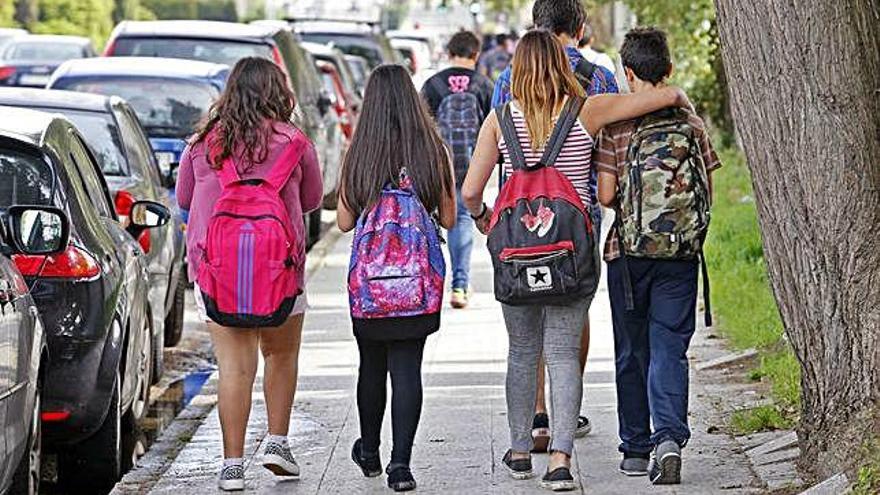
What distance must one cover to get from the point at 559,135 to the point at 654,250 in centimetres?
56

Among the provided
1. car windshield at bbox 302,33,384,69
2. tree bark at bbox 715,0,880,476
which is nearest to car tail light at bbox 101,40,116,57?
tree bark at bbox 715,0,880,476

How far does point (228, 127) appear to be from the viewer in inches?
298

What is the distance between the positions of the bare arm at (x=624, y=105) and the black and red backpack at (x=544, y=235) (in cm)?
6

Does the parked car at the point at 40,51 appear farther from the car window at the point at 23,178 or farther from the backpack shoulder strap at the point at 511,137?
the backpack shoulder strap at the point at 511,137

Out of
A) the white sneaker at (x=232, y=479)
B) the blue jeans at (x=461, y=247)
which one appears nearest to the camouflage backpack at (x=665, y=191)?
the white sneaker at (x=232, y=479)

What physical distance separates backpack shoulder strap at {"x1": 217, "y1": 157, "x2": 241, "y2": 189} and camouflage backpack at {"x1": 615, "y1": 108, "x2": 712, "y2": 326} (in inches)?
57.7

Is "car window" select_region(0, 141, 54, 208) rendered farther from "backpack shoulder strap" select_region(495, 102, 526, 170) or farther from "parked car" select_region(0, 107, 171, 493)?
"backpack shoulder strap" select_region(495, 102, 526, 170)

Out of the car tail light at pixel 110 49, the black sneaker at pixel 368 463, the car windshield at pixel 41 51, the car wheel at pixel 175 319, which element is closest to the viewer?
the black sneaker at pixel 368 463

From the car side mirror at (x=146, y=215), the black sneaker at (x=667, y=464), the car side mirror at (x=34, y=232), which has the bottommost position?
the black sneaker at (x=667, y=464)

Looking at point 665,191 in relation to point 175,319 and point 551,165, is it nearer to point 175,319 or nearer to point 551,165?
point 551,165

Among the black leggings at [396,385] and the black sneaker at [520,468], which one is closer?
the black leggings at [396,385]

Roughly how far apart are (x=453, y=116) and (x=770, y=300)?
2.32 m

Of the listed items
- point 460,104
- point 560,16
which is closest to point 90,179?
point 560,16

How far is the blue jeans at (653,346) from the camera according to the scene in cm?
759
